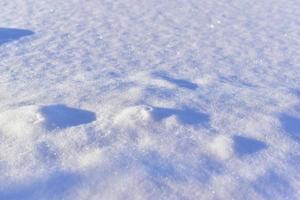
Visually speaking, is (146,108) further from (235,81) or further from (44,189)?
(235,81)

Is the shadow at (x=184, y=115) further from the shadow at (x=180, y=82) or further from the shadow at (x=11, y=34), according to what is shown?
the shadow at (x=11, y=34)

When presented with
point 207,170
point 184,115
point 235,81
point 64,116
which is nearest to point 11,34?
point 64,116

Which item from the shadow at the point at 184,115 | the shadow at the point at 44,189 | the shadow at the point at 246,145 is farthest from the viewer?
the shadow at the point at 184,115

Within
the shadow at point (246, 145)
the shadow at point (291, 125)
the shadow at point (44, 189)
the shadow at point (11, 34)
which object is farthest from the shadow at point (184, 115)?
the shadow at point (11, 34)

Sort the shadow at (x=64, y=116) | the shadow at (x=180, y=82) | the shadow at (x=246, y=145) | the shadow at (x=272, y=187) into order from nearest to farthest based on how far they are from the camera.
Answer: the shadow at (x=272, y=187) < the shadow at (x=246, y=145) < the shadow at (x=64, y=116) < the shadow at (x=180, y=82)

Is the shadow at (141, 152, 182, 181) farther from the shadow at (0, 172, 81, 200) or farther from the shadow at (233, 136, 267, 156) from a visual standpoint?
the shadow at (233, 136, 267, 156)

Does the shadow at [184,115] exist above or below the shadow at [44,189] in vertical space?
below

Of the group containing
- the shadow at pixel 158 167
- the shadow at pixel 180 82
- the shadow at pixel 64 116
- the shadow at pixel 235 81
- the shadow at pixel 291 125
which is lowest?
the shadow at pixel 235 81
